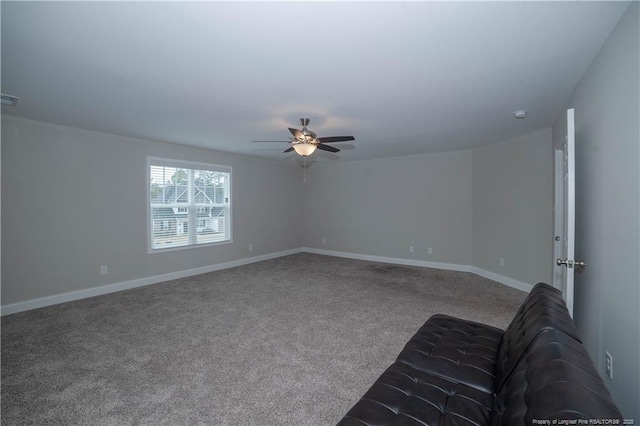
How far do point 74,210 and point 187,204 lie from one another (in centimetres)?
161

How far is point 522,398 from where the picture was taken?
0.98 meters

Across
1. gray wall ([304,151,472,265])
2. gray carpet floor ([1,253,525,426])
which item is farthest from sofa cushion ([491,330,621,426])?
gray wall ([304,151,472,265])

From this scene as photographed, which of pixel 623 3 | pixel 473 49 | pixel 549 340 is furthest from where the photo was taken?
pixel 473 49

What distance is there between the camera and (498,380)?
1399mm

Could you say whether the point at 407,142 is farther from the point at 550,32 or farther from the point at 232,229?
the point at 232,229

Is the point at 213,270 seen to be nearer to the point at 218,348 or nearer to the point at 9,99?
the point at 218,348

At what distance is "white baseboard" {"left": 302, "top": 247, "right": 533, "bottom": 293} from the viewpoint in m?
4.49

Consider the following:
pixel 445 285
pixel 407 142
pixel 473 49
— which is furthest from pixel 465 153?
pixel 473 49

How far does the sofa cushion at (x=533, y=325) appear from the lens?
1.29m

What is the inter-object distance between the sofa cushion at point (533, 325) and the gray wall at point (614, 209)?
33cm

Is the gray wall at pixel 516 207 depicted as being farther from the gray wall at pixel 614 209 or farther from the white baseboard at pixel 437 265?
the gray wall at pixel 614 209

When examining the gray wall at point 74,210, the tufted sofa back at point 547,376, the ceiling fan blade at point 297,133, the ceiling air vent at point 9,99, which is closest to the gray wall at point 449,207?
the gray wall at point 74,210

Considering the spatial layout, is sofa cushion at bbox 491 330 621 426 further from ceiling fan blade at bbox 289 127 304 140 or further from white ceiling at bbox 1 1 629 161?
ceiling fan blade at bbox 289 127 304 140

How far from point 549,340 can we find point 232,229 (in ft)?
18.0
